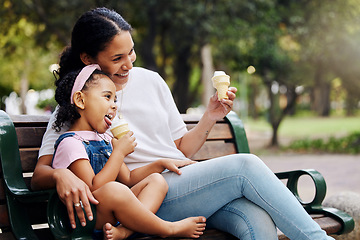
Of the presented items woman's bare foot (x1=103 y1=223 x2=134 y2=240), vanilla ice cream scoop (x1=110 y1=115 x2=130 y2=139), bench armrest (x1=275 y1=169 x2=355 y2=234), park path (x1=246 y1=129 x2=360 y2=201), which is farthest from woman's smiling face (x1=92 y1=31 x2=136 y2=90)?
park path (x1=246 y1=129 x2=360 y2=201)

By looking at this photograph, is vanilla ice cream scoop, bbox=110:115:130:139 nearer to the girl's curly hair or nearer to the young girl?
the young girl

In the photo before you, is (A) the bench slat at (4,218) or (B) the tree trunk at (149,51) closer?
(A) the bench slat at (4,218)

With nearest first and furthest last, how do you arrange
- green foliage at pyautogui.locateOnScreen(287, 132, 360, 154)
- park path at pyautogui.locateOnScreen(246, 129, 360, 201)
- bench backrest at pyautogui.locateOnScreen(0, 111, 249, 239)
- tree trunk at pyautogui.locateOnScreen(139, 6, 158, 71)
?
bench backrest at pyautogui.locateOnScreen(0, 111, 249, 239), park path at pyautogui.locateOnScreen(246, 129, 360, 201), green foliage at pyautogui.locateOnScreen(287, 132, 360, 154), tree trunk at pyautogui.locateOnScreen(139, 6, 158, 71)

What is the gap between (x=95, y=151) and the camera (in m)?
2.42

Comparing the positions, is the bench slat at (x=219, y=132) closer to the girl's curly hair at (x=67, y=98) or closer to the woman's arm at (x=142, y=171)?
the woman's arm at (x=142, y=171)

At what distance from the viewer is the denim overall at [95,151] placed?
2.37m

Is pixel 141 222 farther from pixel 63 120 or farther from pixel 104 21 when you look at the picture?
pixel 104 21

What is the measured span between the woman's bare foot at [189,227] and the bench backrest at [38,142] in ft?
2.66

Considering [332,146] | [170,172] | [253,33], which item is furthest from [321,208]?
[332,146]

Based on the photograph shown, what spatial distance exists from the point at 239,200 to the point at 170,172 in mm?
425

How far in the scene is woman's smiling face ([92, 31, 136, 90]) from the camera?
8.65ft

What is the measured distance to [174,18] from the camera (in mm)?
12414

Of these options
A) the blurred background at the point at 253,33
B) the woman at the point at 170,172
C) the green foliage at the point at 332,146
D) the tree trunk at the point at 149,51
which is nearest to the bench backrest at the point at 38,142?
the woman at the point at 170,172

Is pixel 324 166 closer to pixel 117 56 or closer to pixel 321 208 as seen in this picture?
pixel 321 208
